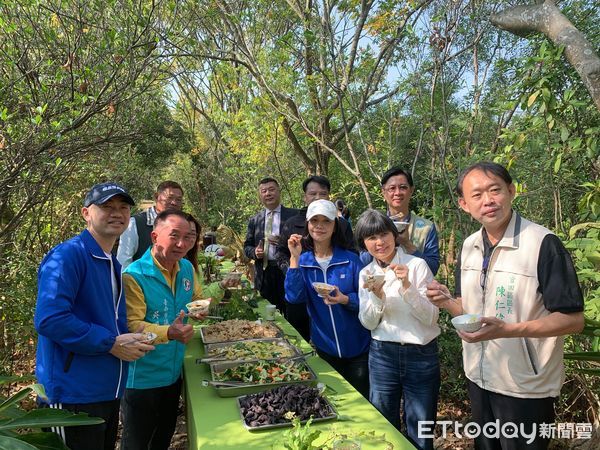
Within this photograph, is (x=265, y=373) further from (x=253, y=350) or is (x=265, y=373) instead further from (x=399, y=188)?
(x=399, y=188)

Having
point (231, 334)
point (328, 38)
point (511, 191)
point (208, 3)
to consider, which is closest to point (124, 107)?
point (208, 3)

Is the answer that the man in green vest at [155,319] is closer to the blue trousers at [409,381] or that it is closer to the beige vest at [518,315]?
the blue trousers at [409,381]

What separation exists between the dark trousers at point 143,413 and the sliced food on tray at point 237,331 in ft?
1.71

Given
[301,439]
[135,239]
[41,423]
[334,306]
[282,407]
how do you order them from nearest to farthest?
[41,423] → [301,439] → [282,407] → [334,306] → [135,239]

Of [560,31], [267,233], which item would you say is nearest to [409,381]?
[560,31]

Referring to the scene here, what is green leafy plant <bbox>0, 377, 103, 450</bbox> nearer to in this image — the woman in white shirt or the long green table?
the long green table

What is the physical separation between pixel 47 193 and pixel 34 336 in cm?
139

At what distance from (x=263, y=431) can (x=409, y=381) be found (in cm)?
105

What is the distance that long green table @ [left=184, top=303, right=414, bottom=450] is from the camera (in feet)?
6.15

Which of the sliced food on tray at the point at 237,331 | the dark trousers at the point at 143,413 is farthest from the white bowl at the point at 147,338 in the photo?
the sliced food on tray at the point at 237,331

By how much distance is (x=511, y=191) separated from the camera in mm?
2131

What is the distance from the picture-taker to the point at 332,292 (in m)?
2.91

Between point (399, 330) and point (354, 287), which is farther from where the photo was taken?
point (354, 287)

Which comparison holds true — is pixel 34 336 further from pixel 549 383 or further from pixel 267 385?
pixel 549 383
